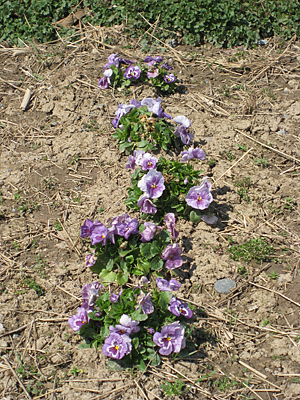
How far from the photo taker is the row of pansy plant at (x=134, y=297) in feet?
8.80

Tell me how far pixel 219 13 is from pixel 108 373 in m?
4.58

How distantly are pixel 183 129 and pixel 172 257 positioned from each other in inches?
56.6

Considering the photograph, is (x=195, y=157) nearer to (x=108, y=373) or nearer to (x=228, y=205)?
(x=228, y=205)

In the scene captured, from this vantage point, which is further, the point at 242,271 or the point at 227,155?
the point at 227,155

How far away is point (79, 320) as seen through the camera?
2830 millimetres

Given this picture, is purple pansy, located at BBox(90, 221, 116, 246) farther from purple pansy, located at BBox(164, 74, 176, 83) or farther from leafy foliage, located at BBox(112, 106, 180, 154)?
purple pansy, located at BBox(164, 74, 176, 83)

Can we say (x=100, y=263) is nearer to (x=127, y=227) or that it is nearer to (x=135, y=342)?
(x=127, y=227)

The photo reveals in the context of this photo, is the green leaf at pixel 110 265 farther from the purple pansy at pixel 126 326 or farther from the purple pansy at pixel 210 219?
the purple pansy at pixel 210 219

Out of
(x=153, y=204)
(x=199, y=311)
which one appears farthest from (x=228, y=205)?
(x=199, y=311)

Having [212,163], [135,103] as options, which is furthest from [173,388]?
[135,103]

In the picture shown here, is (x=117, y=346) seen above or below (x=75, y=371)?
above

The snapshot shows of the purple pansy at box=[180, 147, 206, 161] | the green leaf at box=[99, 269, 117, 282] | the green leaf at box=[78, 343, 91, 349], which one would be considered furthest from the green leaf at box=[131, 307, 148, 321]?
the purple pansy at box=[180, 147, 206, 161]

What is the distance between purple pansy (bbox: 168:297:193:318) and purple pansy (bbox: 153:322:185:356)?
100 millimetres

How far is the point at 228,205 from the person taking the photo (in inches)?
148
